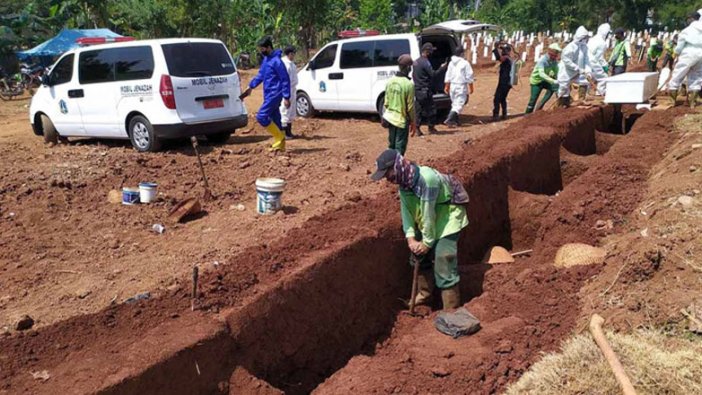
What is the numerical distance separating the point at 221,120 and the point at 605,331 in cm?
753

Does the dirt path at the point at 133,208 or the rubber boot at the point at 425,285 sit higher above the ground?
the dirt path at the point at 133,208

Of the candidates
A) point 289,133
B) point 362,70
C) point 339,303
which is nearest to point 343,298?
point 339,303

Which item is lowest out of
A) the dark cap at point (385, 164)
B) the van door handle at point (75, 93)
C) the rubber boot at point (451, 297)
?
the rubber boot at point (451, 297)

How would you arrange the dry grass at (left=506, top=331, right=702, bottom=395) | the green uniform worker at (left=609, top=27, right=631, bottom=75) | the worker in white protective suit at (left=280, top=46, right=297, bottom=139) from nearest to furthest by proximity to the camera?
the dry grass at (left=506, top=331, right=702, bottom=395), the worker in white protective suit at (left=280, top=46, right=297, bottom=139), the green uniform worker at (left=609, top=27, right=631, bottom=75)

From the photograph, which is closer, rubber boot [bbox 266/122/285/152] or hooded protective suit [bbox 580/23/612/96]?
rubber boot [bbox 266/122/285/152]

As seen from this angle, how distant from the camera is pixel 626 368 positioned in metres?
3.46

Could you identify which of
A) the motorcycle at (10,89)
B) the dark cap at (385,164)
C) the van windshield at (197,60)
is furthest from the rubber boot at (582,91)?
the motorcycle at (10,89)

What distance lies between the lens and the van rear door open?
30.7 feet

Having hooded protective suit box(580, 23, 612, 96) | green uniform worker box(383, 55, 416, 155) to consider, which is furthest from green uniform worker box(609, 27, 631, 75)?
green uniform worker box(383, 55, 416, 155)

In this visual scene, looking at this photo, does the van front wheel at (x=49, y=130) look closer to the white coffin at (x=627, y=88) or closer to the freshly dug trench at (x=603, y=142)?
the freshly dug trench at (x=603, y=142)

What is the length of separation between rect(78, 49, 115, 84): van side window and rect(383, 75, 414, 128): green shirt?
4877 millimetres

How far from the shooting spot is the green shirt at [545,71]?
11.8 meters

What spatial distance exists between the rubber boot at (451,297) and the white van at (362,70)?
7.33m

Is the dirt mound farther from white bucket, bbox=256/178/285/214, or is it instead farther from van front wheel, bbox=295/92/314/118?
van front wheel, bbox=295/92/314/118
